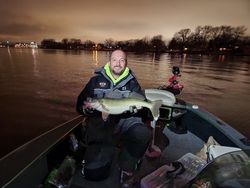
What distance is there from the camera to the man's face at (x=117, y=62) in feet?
9.45

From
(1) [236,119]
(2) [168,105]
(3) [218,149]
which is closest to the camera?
(3) [218,149]

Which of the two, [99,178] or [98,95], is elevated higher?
[98,95]

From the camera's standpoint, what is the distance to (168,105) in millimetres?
3371

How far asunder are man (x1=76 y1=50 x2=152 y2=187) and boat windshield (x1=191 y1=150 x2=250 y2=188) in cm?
105

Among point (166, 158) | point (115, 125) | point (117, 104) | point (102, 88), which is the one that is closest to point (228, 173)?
point (117, 104)

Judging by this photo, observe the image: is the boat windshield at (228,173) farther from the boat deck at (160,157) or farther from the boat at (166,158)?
the boat deck at (160,157)

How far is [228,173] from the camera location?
1491mm

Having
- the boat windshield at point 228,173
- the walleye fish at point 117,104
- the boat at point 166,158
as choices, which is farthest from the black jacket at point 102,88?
the boat windshield at point 228,173

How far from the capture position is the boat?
5.41 feet

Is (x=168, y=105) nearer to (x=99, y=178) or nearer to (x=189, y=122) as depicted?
(x=189, y=122)

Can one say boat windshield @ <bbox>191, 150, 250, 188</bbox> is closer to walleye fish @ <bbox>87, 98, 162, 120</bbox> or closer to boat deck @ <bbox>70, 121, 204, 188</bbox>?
walleye fish @ <bbox>87, 98, 162, 120</bbox>

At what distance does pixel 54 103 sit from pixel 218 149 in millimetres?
9889

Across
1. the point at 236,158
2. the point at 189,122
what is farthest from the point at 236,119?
the point at 236,158

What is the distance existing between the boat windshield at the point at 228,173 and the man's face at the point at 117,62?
1.65 metres
